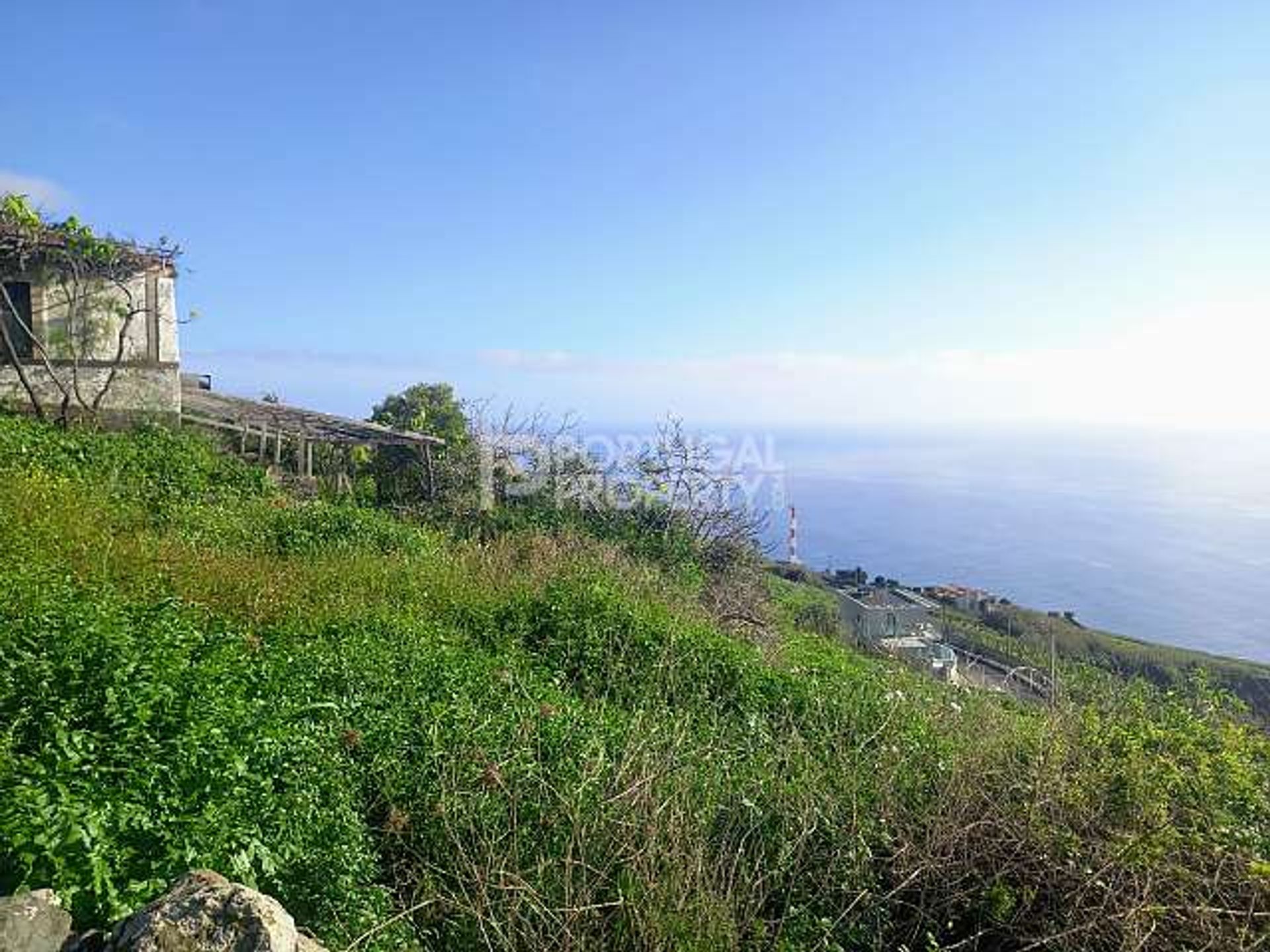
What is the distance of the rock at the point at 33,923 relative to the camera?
215 centimetres

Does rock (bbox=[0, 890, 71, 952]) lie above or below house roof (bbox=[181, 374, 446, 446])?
below

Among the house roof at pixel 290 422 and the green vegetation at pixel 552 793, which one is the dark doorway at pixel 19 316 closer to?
the house roof at pixel 290 422

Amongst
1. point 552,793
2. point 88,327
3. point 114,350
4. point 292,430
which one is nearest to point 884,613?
point 292,430

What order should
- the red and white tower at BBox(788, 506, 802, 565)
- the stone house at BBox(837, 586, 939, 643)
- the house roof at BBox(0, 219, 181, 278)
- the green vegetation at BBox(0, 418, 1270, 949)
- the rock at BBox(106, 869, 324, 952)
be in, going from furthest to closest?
the red and white tower at BBox(788, 506, 802, 565) < the stone house at BBox(837, 586, 939, 643) < the house roof at BBox(0, 219, 181, 278) < the green vegetation at BBox(0, 418, 1270, 949) < the rock at BBox(106, 869, 324, 952)

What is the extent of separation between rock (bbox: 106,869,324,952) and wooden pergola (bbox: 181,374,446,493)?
1210 cm

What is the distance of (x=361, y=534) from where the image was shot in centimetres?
948

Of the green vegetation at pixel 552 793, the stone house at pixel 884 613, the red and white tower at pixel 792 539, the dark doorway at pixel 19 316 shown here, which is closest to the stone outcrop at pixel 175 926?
the green vegetation at pixel 552 793

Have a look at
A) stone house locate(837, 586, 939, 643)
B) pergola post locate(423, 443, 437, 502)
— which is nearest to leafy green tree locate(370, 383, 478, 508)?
pergola post locate(423, 443, 437, 502)

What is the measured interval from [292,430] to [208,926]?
13307mm

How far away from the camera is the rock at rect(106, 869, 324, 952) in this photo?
84.4 inches

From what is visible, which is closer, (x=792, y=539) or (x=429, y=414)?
(x=429, y=414)

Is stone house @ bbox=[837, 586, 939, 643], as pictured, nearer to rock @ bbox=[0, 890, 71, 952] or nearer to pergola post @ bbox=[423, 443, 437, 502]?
pergola post @ bbox=[423, 443, 437, 502]

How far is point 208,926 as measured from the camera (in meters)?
2.17

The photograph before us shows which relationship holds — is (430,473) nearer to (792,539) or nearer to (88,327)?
(88,327)
